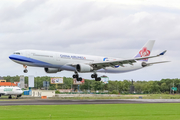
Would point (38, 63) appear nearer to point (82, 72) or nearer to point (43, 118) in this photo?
point (82, 72)

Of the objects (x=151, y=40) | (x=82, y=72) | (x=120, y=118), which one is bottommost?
(x=120, y=118)

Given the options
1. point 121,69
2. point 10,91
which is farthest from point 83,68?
point 10,91

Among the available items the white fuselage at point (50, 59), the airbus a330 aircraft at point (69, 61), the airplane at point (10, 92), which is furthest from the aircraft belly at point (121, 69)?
the airplane at point (10, 92)

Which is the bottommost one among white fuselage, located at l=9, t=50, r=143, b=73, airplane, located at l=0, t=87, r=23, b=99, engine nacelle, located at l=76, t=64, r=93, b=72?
airplane, located at l=0, t=87, r=23, b=99

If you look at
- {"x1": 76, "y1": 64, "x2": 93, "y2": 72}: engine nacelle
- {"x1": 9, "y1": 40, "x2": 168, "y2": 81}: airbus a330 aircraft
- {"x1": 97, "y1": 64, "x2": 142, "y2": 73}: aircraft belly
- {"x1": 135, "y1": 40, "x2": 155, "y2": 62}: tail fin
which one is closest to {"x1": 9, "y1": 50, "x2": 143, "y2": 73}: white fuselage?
{"x1": 9, "y1": 40, "x2": 168, "y2": 81}: airbus a330 aircraft

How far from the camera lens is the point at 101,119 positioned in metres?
38.0

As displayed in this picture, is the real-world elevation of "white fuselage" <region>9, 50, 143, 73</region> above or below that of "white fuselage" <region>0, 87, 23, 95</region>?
above

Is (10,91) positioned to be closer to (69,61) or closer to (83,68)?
(69,61)

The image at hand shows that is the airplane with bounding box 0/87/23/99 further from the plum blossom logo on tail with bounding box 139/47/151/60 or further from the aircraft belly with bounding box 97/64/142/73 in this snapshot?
the plum blossom logo on tail with bounding box 139/47/151/60

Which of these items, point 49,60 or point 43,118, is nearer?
point 43,118

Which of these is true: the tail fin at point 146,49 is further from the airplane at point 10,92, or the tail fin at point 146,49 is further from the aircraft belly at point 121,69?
the airplane at point 10,92

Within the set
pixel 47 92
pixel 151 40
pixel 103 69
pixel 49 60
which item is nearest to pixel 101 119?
pixel 49 60

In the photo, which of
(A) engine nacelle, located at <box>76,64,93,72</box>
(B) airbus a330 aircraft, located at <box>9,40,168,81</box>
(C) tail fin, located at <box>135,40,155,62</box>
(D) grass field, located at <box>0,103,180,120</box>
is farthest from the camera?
(C) tail fin, located at <box>135,40,155,62</box>

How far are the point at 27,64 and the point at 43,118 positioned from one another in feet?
81.7
